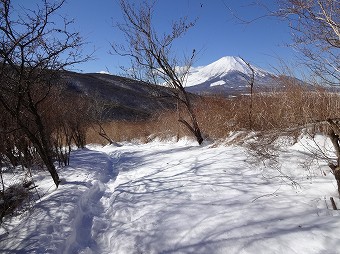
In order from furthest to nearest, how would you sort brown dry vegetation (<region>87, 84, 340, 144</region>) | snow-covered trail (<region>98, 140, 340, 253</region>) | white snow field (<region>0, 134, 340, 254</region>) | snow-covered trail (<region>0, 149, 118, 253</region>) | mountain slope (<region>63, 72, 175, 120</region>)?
mountain slope (<region>63, 72, 175, 120</region>) < brown dry vegetation (<region>87, 84, 340, 144</region>) < snow-covered trail (<region>0, 149, 118, 253</region>) < white snow field (<region>0, 134, 340, 254</region>) < snow-covered trail (<region>98, 140, 340, 253</region>)

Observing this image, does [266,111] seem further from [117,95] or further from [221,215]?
[117,95]

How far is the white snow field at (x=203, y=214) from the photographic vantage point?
309 cm

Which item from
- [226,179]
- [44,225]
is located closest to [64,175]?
[44,225]

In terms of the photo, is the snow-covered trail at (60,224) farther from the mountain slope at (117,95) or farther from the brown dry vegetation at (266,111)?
the mountain slope at (117,95)

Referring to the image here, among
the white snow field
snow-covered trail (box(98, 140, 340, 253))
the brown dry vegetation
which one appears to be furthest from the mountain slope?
snow-covered trail (box(98, 140, 340, 253))

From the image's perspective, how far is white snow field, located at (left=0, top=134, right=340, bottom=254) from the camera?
10.1ft

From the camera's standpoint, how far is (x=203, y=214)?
3.95 meters

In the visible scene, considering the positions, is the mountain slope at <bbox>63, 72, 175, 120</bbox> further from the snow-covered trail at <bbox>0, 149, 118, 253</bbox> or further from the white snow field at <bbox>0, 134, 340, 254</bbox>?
the white snow field at <bbox>0, 134, 340, 254</bbox>

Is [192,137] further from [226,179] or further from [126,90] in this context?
[126,90]

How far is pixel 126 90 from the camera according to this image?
63.2m

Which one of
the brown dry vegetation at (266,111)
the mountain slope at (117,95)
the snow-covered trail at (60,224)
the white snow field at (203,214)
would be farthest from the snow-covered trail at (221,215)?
the mountain slope at (117,95)

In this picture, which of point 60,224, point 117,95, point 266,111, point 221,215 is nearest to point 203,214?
point 221,215

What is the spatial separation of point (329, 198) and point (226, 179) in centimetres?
176

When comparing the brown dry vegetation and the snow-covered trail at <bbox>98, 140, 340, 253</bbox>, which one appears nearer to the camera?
the snow-covered trail at <bbox>98, 140, 340, 253</bbox>
